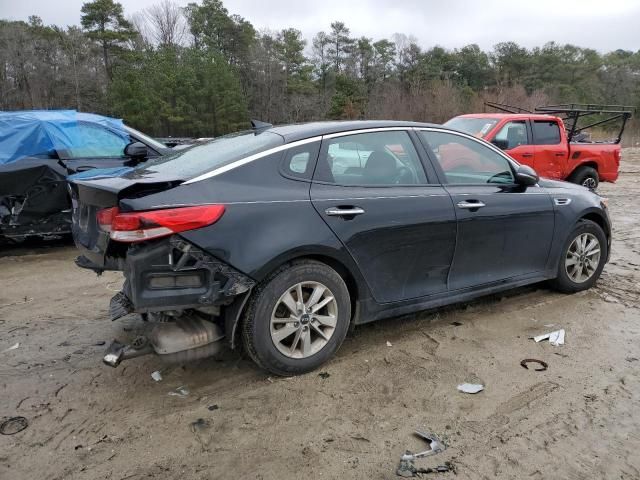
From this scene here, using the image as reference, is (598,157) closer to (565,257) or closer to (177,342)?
(565,257)

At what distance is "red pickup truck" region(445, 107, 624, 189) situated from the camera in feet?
31.0

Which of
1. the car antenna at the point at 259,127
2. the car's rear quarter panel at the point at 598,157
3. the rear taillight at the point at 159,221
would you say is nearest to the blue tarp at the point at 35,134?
the car antenna at the point at 259,127

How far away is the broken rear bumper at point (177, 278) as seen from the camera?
2852 mm

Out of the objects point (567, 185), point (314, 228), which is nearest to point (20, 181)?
point (314, 228)

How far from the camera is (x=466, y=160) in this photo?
429cm

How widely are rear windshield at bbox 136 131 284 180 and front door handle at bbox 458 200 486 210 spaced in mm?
1470

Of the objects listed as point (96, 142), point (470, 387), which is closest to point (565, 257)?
point (470, 387)

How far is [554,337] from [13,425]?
3.67m

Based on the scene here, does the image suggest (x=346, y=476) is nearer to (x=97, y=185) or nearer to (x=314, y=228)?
(x=314, y=228)

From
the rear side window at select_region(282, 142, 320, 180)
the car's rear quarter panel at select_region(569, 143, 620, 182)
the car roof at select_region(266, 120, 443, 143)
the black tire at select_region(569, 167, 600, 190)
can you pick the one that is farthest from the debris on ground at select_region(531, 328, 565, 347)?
the black tire at select_region(569, 167, 600, 190)

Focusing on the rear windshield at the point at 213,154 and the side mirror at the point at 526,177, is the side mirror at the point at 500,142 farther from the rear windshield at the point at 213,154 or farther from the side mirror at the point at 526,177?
the rear windshield at the point at 213,154

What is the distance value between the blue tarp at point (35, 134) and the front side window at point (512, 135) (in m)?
6.82

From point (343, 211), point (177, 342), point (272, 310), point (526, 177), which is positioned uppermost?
point (526, 177)

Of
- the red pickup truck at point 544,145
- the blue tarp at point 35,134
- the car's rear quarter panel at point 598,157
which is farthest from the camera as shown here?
the car's rear quarter panel at point 598,157
